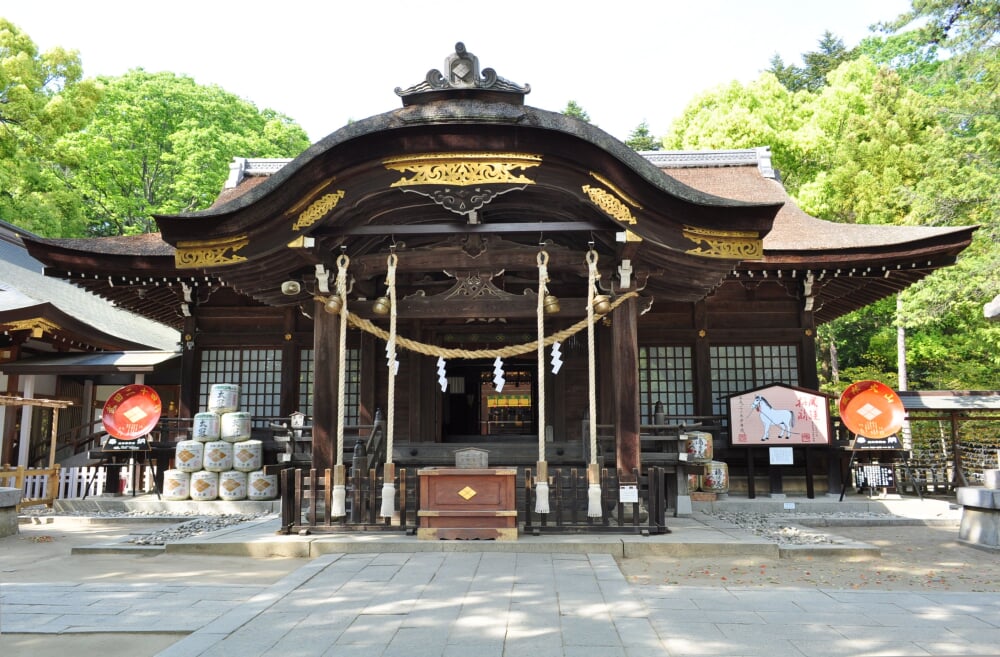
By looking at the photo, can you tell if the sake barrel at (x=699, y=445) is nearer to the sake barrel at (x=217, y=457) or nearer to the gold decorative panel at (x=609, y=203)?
the gold decorative panel at (x=609, y=203)

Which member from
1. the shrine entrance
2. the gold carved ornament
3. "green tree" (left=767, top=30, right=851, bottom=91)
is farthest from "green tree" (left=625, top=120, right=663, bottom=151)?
the gold carved ornament

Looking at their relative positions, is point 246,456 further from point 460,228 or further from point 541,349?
point 541,349

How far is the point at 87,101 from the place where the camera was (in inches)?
533

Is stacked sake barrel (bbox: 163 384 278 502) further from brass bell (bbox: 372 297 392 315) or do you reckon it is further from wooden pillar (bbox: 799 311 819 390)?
wooden pillar (bbox: 799 311 819 390)

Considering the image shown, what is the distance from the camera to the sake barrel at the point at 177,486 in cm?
1051

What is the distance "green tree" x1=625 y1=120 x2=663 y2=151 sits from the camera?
1439 inches

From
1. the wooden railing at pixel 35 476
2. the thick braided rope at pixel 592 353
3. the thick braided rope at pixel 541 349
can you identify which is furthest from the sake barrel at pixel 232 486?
the thick braided rope at pixel 592 353

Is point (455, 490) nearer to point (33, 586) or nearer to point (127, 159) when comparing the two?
point (33, 586)

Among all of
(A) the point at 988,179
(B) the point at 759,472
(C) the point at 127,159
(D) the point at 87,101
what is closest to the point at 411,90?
(B) the point at 759,472

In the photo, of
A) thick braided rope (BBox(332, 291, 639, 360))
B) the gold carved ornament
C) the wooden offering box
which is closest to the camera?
the wooden offering box

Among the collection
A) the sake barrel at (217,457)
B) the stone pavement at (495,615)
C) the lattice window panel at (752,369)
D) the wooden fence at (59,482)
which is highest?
the lattice window panel at (752,369)

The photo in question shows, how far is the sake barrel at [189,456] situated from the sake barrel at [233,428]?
0.42m

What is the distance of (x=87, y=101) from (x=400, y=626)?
13.8 metres

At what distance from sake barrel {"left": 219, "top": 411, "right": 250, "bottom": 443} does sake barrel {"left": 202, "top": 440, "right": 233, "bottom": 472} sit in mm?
132
